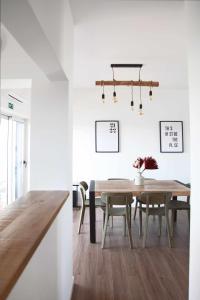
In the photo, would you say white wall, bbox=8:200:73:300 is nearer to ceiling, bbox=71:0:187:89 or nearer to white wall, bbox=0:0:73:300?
white wall, bbox=0:0:73:300

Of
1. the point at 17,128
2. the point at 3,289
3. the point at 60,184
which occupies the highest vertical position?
the point at 17,128


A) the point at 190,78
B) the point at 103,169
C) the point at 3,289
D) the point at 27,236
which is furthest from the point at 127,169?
the point at 3,289

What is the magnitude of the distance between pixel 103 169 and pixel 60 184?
3388mm

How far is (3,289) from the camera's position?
2.19 ft

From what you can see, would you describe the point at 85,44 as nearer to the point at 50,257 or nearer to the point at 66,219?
the point at 66,219

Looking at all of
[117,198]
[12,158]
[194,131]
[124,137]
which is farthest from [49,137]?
[124,137]

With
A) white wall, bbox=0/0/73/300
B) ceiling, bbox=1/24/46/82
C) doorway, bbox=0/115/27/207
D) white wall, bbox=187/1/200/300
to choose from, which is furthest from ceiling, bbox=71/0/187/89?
doorway, bbox=0/115/27/207

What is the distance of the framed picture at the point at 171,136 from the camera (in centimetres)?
525

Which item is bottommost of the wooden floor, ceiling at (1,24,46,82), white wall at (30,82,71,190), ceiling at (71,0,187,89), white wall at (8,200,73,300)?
the wooden floor

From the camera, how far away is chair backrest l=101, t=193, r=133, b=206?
3.07 meters

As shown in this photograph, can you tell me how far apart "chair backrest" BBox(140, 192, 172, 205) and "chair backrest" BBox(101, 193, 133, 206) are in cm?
24

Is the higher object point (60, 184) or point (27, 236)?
point (60, 184)

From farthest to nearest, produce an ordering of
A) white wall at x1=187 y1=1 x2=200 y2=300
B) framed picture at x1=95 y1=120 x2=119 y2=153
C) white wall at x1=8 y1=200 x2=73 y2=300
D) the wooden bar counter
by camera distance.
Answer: framed picture at x1=95 y1=120 x2=119 y2=153 → white wall at x1=187 y1=1 x2=200 y2=300 → white wall at x1=8 y1=200 x2=73 y2=300 → the wooden bar counter

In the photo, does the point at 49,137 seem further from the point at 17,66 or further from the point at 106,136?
the point at 106,136
